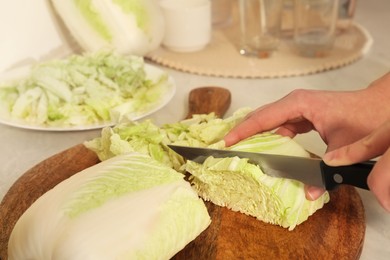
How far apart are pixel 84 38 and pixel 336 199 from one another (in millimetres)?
924

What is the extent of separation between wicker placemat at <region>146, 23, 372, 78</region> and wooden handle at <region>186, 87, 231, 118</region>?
0.80 ft

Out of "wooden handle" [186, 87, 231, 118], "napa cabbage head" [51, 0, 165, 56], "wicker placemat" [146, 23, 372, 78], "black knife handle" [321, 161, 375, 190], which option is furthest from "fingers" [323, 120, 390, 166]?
"napa cabbage head" [51, 0, 165, 56]

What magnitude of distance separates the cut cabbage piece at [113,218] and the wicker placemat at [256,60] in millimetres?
786

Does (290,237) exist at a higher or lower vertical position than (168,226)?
lower

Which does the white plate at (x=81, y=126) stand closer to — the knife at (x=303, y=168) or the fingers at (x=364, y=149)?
the knife at (x=303, y=168)

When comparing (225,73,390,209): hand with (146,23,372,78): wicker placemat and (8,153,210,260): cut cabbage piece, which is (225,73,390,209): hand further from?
(146,23,372,78): wicker placemat

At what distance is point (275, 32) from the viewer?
1.81 metres

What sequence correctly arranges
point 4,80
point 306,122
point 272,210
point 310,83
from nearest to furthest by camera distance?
point 272,210 < point 306,122 < point 4,80 < point 310,83

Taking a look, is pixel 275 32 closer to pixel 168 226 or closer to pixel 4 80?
pixel 4 80

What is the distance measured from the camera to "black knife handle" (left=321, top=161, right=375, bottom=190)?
A: 81cm

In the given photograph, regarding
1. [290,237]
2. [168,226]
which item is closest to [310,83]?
[290,237]

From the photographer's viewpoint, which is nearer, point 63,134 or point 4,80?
point 63,134

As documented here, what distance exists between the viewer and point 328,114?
0.98 m

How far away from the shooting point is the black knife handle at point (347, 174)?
0.81 metres
